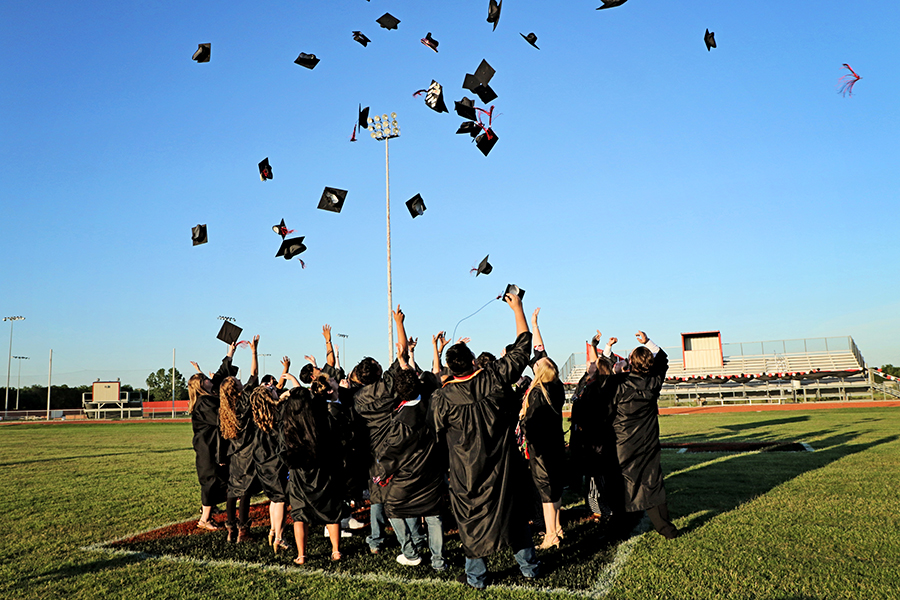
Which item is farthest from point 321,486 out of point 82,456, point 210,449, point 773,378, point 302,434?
point 773,378

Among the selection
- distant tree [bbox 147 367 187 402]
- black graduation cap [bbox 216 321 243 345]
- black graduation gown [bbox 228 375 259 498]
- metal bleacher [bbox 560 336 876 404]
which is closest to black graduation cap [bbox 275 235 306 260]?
black graduation cap [bbox 216 321 243 345]

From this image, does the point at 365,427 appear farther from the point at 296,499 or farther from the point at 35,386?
the point at 35,386

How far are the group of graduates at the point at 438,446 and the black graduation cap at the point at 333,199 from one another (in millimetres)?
4234

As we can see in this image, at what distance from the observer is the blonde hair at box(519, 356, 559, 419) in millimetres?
5637

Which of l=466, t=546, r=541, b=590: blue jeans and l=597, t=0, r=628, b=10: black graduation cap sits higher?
l=597, t=0, r=628, b=10: black graduation cap

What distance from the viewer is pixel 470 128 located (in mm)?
10094

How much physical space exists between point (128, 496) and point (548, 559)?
7.22 meters

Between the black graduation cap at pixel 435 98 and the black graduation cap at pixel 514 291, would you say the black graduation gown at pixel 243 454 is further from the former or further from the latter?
the black graduation cap at pixel 435 98

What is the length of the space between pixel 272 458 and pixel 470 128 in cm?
651

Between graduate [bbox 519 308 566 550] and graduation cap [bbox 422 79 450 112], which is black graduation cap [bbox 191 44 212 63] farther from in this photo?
graduate [bbox 519 308 566 550]

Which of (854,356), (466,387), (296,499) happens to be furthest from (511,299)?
(854,356)

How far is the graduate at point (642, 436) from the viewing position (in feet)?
18.2

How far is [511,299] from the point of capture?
184 inches

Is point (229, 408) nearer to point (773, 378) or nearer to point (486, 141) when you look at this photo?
point (486, 141)
